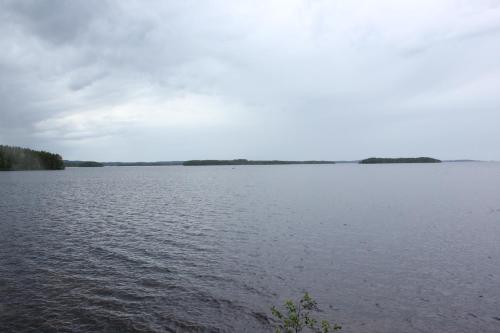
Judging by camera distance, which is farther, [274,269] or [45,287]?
[274,269]

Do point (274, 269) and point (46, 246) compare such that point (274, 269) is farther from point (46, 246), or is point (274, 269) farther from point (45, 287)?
point (46, 246)

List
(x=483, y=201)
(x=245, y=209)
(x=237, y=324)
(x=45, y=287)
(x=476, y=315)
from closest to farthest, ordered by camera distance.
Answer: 1. (x=237, y=324)
2. (x=476, y=315)
3. (x=45, y=287)
4. (x=245, y=209)
5. (x=483, y=201)

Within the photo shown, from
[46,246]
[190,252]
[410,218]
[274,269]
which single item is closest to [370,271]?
[274,269]

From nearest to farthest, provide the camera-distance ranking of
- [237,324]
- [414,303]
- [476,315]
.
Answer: [237,324], [476,315], [414,303]

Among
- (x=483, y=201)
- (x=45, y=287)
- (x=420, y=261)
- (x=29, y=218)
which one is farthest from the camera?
(x=483, y=201)

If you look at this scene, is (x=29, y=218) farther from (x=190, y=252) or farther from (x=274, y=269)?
(x=274, y=269)

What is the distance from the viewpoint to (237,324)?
1518 centimetres

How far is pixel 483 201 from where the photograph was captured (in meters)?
60.0

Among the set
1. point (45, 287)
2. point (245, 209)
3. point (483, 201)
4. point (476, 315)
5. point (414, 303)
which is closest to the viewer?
point (476, 315)

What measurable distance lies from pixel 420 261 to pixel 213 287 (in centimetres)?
1669

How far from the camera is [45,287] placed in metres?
18.9

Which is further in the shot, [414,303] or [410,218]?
[410,218]

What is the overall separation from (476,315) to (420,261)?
28.5ft

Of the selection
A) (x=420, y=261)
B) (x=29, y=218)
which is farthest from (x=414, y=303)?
Result: (x=29, y=218)
